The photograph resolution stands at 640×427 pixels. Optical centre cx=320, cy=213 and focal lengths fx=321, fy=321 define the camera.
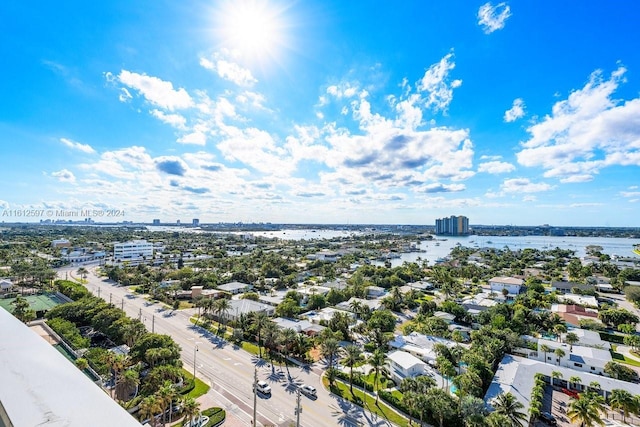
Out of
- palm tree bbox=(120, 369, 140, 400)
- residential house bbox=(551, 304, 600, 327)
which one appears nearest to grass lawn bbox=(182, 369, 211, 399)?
palm tree bbox=(120, 369, 140, 400)

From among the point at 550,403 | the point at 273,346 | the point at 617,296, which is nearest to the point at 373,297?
the point at 273,346

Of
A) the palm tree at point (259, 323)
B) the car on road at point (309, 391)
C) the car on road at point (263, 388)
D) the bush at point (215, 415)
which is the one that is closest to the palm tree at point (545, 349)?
the car on road at point (309, 391)

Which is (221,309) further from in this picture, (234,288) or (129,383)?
(234,288)

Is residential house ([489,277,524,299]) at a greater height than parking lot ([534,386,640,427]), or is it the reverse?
residential house ([489,277,524,299])

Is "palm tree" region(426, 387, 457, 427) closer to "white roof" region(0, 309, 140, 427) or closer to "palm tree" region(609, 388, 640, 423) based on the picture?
"palm tree" region(609, 388, 640, 423)

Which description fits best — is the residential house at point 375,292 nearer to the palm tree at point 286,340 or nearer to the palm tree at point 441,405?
the palm tree at point 286,340
